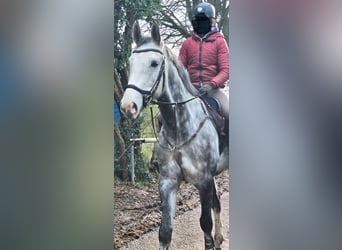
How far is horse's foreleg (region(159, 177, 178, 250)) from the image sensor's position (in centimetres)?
289

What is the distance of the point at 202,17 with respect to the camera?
9.12ft

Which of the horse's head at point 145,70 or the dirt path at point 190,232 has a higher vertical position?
the horse's head at point 145,70

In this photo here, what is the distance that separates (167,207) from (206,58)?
1156 millimetres

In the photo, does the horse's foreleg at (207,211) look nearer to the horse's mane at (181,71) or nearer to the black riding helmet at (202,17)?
the horse's mane at (181,71)

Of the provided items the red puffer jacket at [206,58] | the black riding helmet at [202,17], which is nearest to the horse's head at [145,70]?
the red puffer jacket at [206,58]

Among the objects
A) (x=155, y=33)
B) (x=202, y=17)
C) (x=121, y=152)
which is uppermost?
(x=202, y=17)

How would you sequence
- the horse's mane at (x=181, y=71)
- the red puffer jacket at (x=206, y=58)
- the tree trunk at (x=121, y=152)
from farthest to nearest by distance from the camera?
the tree trunk at (x=121, y=152) < the horse's mane at (x=181, y=71) < the red puffer jacket at (x=206, y=58)

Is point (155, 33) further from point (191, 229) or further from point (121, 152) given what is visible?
point (191, 229)

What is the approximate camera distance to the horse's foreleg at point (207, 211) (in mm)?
2816

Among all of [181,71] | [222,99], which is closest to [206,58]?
[181,71]

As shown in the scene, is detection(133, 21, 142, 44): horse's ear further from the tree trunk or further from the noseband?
the tree trunk

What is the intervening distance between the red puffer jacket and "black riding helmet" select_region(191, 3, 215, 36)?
5cm
